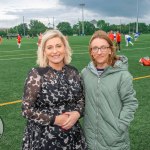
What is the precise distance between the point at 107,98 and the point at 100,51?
1.39 feet

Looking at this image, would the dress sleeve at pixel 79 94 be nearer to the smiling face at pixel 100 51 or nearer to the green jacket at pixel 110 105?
the green jacket at pixel 110 105

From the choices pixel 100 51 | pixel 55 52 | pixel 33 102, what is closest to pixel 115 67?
pixel 100 51

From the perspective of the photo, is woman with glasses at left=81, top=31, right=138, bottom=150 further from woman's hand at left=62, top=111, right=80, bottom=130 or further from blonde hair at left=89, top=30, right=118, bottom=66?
woman's hand at left=62, top=111, right=80, bottom=130

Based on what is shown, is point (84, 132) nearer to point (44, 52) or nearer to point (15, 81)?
point (44, 52)

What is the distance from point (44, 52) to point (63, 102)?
0.47 meters

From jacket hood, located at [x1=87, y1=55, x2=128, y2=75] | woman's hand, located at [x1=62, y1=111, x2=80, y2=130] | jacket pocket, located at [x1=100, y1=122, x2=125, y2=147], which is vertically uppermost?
Result: jacket hood, located at [x1=87, y1=55, x2=128, y2=75]

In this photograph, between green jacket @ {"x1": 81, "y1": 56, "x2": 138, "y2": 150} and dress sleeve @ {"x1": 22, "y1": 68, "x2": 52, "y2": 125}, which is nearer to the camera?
dress sleeve @ {"x1": 22, "y1": 68, "x2": 52, "y2": 125}

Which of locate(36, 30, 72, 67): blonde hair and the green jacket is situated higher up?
locate(36, 30, 72, 67): blonde hair

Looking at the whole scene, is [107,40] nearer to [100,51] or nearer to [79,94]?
[100,51]

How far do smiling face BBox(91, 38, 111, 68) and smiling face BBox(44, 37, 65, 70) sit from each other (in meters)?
0.28

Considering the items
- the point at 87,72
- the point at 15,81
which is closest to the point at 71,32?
the point at 15,81

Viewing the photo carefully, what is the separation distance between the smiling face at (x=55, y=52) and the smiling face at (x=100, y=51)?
28cm

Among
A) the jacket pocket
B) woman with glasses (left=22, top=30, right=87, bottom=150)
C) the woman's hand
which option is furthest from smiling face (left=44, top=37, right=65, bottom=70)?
the jacket pocket

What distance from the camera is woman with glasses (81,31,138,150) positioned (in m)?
2.96
